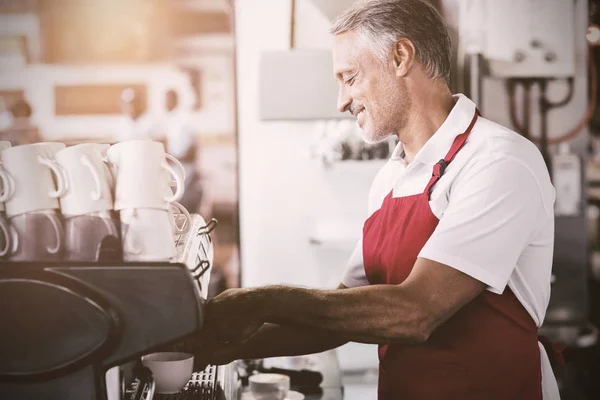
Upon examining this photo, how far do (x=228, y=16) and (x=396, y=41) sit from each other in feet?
8.98

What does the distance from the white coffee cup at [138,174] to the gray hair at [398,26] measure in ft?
2.17

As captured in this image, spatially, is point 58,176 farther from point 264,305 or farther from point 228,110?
point 228,110

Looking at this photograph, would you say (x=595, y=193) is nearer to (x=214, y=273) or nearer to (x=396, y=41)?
(x=214, y=273)

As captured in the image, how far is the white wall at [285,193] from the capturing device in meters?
4.03

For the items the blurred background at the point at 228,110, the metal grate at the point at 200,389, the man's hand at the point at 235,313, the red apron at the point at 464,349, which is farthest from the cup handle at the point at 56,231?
the blurred background at the point at 228,110

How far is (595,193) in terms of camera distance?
4781 mm

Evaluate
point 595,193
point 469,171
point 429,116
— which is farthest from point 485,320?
point 595,193

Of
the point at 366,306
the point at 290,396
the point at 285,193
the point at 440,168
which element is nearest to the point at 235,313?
the point at 366,306

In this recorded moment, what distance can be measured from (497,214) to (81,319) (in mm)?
788

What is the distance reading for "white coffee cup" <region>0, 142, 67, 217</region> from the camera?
1021mm

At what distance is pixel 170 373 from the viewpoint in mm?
1419

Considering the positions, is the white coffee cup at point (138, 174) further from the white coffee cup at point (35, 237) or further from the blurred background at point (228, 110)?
the blurred background at point (228, 110)

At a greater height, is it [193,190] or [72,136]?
[72,136]

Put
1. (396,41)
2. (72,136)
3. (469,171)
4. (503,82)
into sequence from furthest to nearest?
(72,136) < (503,82) < (396,41) < (469,171)
